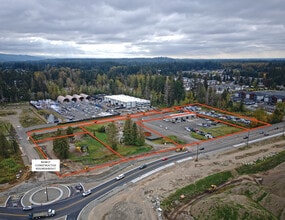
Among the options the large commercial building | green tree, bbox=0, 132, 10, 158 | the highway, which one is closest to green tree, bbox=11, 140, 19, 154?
green tree, bbox=0, 132, 10, 158

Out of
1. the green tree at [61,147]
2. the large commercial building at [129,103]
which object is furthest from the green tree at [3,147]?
the large commercial building at [129,103]

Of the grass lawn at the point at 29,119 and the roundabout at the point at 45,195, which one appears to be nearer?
the roundabout at the point at 45,195

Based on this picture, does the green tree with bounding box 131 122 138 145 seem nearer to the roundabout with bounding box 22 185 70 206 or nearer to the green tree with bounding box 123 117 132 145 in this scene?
the green tree with bounding box 123 117 132 145

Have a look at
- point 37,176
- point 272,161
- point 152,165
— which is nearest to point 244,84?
point 272,161

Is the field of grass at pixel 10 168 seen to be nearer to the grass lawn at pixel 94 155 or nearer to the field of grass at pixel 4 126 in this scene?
the grass lawn at pixel 94 155

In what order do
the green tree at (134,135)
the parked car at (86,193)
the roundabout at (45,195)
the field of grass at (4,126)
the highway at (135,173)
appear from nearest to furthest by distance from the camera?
the highway at (135,173), the roundabout at (45,195), the parked car at (86,193), the green tree at (134,135), the field of grass at (4,126)

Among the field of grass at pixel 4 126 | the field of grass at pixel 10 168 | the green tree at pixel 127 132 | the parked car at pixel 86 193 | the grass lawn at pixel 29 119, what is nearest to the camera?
the parked car at pixel 86 193

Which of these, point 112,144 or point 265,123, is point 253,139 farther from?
point 112,144
